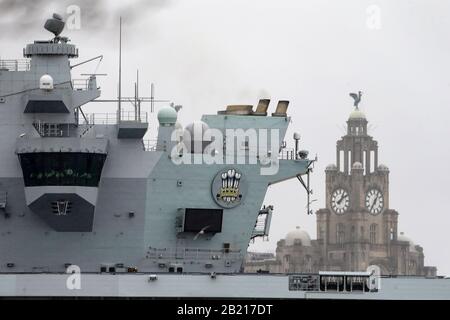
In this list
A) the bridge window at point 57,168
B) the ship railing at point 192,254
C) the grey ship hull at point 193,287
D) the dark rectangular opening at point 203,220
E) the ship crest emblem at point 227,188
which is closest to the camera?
the grey ship hull at point 193,287


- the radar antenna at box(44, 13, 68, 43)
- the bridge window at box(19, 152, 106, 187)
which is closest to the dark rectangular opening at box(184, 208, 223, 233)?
the bridge window at box(19, 152, 106, 187)

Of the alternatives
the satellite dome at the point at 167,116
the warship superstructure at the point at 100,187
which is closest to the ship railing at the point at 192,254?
the warship superstructure at the point at 100,187

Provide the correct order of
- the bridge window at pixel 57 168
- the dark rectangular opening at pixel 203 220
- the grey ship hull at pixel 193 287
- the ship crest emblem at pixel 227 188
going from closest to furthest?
the grey ship hull at pixel 193 287, the bridge window at pixel 57 168, the dark rectangular opening at pixel 203 220, the ship crest emblem at pixel 227 188

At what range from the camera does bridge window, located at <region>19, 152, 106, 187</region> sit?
67.3m

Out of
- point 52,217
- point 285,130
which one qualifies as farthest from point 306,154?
point 52,217

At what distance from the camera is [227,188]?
69.7 meters

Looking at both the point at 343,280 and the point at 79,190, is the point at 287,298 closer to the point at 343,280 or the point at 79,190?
the point at 343,280

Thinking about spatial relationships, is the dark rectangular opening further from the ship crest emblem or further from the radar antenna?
the radar antenna

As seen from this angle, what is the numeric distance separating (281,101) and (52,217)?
10149 mm

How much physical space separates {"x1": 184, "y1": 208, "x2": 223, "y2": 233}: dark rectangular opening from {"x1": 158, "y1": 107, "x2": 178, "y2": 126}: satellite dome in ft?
11.0

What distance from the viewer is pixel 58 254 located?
68125 millimetres

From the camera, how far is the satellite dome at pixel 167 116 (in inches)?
2749

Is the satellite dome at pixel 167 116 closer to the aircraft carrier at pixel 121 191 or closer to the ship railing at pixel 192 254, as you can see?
the aircraft carrier at pixel 121 191

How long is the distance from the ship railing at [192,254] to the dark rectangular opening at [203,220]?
75 cm
